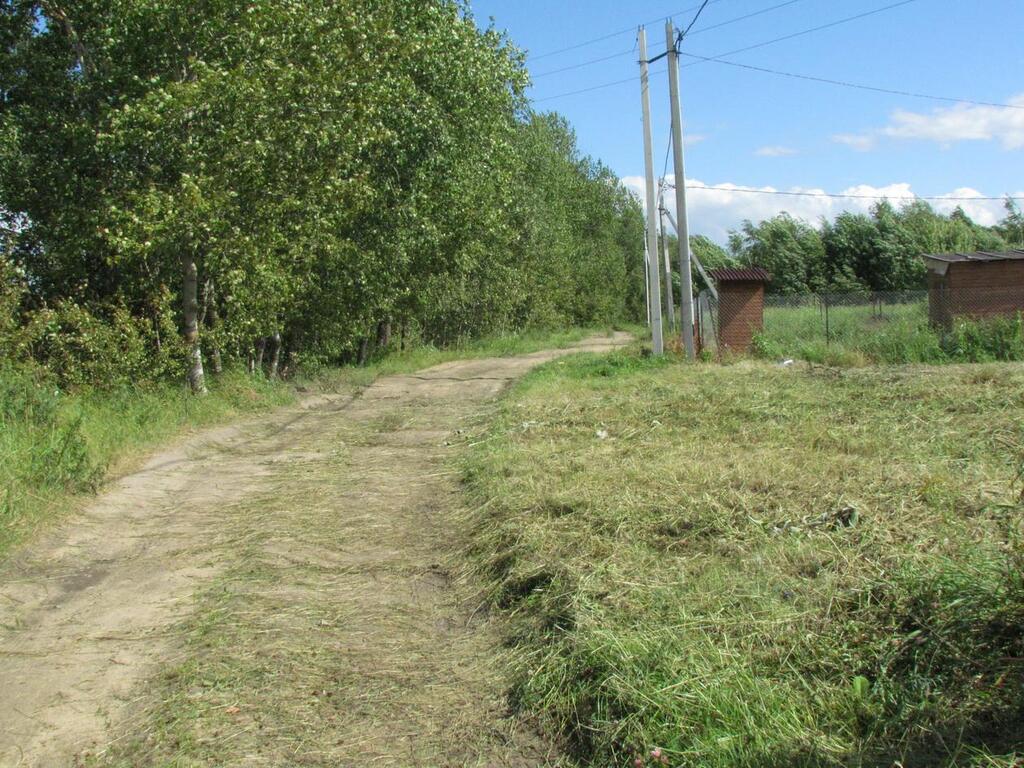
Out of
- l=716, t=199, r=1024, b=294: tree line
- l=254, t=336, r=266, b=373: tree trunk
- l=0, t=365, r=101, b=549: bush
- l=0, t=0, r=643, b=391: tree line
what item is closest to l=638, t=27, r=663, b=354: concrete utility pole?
l=0, t=0, r=643, b=391: tree line

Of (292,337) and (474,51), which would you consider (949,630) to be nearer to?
(292,337)

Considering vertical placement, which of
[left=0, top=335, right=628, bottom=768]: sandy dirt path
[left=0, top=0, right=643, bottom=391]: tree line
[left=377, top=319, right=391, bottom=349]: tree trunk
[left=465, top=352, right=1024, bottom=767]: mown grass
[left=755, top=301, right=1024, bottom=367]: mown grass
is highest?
[left=0, top=0, right=643, bottom=391]: tree line

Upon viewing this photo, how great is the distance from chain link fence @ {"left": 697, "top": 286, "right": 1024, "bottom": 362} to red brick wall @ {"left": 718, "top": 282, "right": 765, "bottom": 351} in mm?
22

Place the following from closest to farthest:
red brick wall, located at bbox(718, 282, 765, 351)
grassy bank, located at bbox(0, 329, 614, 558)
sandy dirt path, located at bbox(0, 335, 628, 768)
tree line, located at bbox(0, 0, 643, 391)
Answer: sandy dirt path, located at bbox(0, 335, 628, 768)
grassy bank, located at bbox(0, 329, 614, 558)
tree line, located at bbox(0, 0, 643, 391)
red brick wall, located at bbox(718, 282, 765, 351)

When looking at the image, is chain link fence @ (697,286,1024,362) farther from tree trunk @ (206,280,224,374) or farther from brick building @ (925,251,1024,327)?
tree trunk @ (206,280,224,374)

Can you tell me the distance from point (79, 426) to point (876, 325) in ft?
51.9

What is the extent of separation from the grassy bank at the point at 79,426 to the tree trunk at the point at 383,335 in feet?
30.3

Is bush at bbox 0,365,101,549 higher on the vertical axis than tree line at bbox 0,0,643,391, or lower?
lower

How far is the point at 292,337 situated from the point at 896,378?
1179 cm

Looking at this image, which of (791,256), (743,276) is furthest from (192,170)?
(791,256)

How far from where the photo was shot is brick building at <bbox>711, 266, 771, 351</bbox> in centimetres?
1955

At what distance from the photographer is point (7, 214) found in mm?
13445

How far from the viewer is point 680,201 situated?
18266 mm

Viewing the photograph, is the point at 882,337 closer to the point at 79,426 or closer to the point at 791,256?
the point at 79,426
